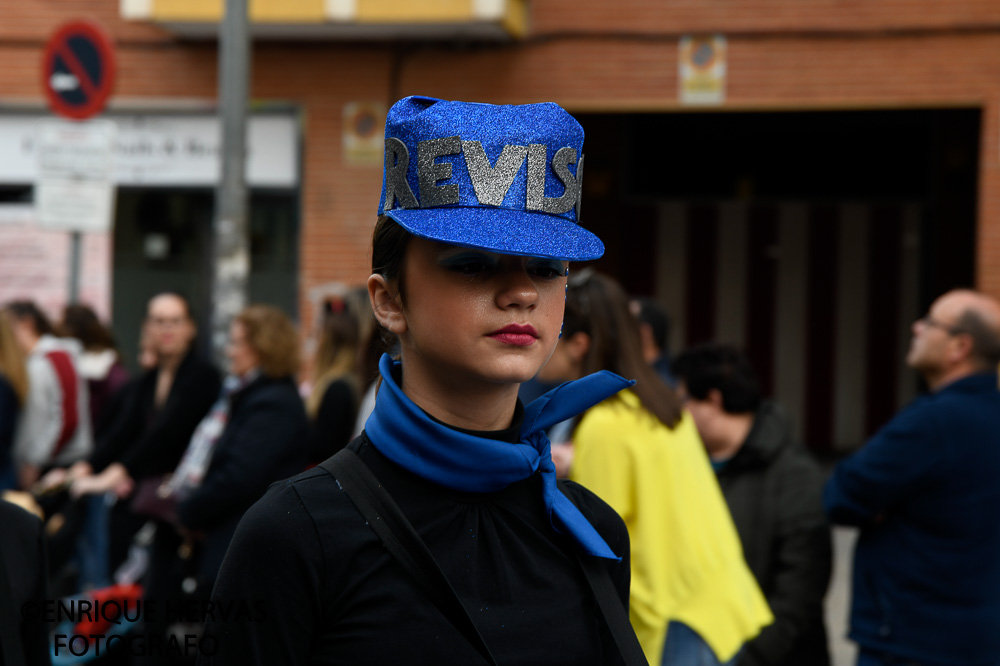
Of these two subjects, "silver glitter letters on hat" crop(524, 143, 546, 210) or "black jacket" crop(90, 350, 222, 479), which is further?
"black jacket" crop(90, 350, 222, 479)

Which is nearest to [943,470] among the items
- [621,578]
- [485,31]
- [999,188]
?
[621,578]

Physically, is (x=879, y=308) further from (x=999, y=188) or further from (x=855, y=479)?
(x=855, y=479)

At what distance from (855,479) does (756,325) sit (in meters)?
9.51

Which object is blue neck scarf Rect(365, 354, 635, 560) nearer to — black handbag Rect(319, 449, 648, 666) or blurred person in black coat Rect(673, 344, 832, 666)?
black handbag Rect(319, 449, 648, 666)

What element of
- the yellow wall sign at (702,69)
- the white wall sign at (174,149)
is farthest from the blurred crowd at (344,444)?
the yellow wall sign at (702,69)

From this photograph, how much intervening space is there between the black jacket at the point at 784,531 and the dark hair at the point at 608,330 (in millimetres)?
839

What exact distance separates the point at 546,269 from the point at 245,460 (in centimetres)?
360

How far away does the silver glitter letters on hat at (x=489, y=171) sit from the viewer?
1627 millimetres

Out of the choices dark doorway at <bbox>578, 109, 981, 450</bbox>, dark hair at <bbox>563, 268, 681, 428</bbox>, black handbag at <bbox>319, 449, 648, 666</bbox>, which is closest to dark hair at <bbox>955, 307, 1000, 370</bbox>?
dark hair at <bbox>563, 268, 681, 428</bbox>

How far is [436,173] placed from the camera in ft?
5.41

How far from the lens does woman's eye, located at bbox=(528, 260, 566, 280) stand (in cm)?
168

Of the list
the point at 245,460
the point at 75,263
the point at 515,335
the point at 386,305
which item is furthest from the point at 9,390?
the point at 515,335

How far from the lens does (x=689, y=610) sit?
326 centimetres

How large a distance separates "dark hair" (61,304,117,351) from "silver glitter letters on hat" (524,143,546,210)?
7.25 m
